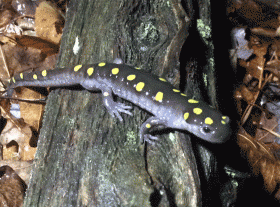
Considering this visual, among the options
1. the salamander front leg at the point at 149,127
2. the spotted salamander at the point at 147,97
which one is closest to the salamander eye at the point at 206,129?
the spotted salamander at the point at 147,97

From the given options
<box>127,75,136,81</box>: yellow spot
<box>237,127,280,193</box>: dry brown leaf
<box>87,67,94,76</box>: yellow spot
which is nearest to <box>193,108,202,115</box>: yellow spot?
<box>127,75,136,81</box>: yellow spot

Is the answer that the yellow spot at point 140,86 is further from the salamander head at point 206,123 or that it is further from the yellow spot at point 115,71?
the salamander head at point 206,123

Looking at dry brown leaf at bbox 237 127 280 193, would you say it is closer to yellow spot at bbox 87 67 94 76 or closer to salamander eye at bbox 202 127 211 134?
salamander eye at bbox 202 127 211 134

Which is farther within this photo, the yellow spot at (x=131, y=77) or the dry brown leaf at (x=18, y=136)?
the dry brown leaf at (x=18, y=136)

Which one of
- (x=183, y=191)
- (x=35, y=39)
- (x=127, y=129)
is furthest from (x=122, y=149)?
(x=35, y=39)

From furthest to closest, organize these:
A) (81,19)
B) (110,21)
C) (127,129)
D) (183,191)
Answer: (81,19) → (110,21) → (127,129) → (183,191)

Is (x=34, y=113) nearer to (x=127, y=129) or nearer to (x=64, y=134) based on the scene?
(x=64, y=134)

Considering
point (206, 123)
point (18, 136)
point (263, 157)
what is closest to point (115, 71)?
point (206, 123)
